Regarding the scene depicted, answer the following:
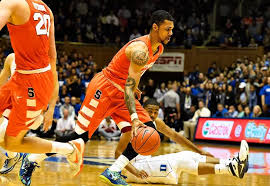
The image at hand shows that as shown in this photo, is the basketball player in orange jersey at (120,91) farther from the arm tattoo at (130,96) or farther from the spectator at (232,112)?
the spectator at (232,112)

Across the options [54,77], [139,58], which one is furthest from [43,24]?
[139,58]

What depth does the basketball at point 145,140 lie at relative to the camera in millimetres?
5586

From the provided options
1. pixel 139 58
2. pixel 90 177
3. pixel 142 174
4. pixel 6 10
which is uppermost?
pixel 6 10

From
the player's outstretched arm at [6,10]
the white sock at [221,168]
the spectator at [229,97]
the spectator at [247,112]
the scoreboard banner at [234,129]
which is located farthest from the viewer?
the spectator at [229,97]

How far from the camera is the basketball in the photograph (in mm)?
5586

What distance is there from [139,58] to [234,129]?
1009 centimetres

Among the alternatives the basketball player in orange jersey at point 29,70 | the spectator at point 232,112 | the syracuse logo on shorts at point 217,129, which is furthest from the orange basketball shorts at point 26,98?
the spectator at point 232,112

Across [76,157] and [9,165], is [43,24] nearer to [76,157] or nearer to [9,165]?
[76,157]

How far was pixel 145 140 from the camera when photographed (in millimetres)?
5586

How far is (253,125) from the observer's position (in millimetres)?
14789

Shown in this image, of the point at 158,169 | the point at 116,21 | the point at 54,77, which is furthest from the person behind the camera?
the point at 116,21

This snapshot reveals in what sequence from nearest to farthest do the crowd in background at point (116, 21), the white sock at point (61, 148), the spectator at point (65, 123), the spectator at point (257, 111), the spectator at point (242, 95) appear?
the white sock at point (61, 148), the spectator at point (257, 111), the spectator at point (65, 123), the spectator at point (242, 95), the crowd in background at point (116, 21)

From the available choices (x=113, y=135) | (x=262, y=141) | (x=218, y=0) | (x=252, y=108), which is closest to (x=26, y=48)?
(x=262, y=141)

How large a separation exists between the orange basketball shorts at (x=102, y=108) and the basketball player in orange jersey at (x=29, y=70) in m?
0.80
